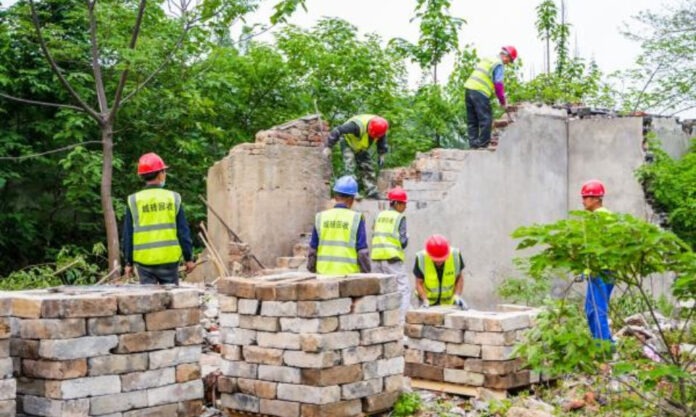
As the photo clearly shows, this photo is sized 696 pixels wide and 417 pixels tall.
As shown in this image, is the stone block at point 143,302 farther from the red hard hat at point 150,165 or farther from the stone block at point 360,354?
the red hard hat at point 150,165

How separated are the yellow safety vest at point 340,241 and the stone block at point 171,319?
1870mm

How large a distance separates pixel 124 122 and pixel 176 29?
1733 millimetres

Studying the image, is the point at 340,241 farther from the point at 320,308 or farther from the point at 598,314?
the point at 598,314

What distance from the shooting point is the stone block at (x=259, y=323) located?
7105mm

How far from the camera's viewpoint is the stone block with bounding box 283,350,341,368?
6930 millimetres

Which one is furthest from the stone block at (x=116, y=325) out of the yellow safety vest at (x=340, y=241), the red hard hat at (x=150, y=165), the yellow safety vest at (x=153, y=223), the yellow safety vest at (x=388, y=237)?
the yellow safety vest at (x=388, y=237)

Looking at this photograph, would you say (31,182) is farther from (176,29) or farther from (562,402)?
(562,402)

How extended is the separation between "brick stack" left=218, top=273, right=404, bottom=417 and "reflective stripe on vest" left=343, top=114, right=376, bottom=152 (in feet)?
16.2

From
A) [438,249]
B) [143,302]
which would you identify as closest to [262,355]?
[143,302]

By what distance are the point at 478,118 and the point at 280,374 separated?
24.2ft

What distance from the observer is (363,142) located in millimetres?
12398

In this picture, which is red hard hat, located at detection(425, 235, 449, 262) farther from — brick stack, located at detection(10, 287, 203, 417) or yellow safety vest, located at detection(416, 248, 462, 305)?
brick stack, located at detection(10, 287, 203, 417)

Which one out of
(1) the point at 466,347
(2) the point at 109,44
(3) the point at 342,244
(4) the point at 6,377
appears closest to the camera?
(4) the point at 6,377

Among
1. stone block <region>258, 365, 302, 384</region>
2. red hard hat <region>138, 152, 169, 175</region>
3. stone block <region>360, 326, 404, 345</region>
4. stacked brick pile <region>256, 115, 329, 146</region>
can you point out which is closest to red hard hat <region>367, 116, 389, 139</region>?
stacked brick pile <region>256, 115, 329, 146</region>
